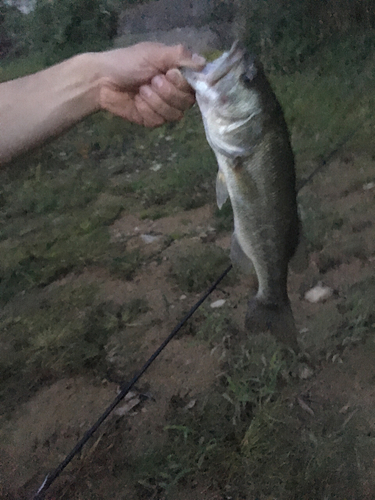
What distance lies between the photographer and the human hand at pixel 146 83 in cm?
153

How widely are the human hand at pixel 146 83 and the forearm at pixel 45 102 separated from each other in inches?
3.0

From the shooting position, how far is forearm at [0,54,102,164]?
6.07 feet

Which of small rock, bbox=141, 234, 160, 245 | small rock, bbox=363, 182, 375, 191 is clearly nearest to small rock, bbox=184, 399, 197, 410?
small rock, bbox=141, 234, 160, 245

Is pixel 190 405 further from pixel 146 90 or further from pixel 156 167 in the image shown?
pixel 156 167

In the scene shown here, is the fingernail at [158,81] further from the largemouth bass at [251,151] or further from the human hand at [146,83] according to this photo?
the largemouth bass at [251,151]

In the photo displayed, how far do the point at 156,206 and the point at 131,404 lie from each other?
Result: 86.5 inches

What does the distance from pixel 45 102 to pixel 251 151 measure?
3.64 ft

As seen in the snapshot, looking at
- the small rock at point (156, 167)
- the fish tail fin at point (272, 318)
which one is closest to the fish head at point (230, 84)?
the fish tail fin at point (272, 318)

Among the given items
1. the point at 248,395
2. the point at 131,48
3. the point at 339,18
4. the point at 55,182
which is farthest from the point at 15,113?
the point at 339,18

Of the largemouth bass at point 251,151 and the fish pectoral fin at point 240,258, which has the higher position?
the largemouth bass at point 251,151

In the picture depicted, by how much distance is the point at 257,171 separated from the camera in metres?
1.25

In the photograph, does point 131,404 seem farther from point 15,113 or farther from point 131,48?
point 131,48

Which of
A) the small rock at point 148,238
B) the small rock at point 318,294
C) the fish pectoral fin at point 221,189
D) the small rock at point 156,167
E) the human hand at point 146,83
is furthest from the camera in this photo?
the small rock at point 156,167

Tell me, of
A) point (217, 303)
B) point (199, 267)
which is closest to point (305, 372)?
point (217, 303)
